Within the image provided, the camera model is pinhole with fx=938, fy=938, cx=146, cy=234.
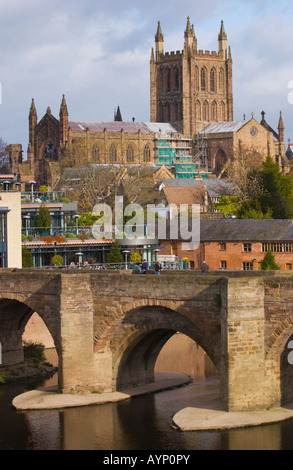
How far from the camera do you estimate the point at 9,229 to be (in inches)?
2351

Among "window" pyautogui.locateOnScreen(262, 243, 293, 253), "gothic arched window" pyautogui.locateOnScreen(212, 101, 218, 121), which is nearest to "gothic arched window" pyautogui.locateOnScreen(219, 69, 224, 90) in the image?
"gothic arched window" pyautogui.locateOnScreen(212, 101, 218, 121)

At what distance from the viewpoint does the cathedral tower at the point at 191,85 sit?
552 feet

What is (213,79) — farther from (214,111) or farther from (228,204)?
(228,204)

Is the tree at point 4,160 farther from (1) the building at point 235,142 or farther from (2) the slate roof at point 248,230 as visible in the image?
(2) the slate roof at point 248,230

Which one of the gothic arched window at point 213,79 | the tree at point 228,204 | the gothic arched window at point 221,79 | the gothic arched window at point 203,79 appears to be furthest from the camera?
the gothic arched window at point 221,79

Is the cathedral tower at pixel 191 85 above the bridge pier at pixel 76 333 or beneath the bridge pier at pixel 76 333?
above

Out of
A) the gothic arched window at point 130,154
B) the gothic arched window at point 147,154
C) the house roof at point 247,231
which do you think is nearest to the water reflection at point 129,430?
the house roof at point 247,231

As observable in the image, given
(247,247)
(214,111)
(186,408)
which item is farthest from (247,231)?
(214,111)

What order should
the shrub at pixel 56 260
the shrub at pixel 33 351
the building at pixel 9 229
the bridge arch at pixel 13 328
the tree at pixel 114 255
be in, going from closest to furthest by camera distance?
the bridge arch at pixel 13 328, the shrub at pixel 33 351, the building at pixel 9 229, the shrub at pixel 56 260, the tree at pixel 114 255

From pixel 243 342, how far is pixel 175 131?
128 meters

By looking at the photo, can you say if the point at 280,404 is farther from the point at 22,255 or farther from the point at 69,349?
the point at 22,255

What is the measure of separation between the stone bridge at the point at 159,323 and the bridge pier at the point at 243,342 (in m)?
0.04

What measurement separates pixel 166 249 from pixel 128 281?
35.7 m

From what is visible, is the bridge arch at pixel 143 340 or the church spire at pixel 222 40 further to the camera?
the church spire at pixel 222 40
